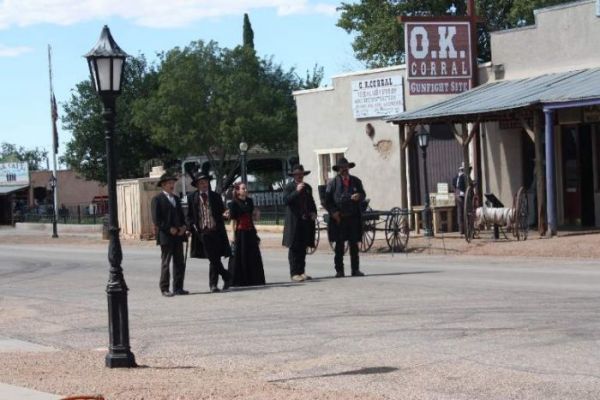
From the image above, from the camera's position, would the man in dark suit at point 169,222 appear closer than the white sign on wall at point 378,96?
Yes

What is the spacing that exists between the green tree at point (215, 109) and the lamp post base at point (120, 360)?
39442mm

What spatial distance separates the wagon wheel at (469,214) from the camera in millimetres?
23922

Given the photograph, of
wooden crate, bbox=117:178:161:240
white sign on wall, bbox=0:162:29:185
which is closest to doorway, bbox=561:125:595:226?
wooden crate, bbox=117:178:161:240

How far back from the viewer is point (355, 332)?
11.6 meters

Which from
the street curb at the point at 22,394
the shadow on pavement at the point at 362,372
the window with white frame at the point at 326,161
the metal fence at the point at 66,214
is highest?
the window with white frame at the point at 326,161

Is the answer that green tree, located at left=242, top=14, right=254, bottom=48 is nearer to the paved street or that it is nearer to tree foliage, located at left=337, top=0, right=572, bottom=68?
tree foliage, located at left=337, top=0, right=572, bottom=68

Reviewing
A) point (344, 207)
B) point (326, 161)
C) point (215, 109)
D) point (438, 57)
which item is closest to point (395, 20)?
point (215, 109)

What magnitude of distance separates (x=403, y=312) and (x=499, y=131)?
1601cm

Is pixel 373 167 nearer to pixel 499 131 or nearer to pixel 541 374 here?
pixel 499 131

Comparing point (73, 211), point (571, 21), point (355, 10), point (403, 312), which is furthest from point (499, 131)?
point (73, 211)

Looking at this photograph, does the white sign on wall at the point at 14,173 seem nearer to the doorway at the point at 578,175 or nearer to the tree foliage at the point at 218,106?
the tree foliage at the point at 218,106

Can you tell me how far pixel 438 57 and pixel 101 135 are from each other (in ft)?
114

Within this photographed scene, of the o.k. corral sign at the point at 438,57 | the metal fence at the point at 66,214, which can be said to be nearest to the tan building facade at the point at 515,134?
the o.k. corral sign at the point at 438,57

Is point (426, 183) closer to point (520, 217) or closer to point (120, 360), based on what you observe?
point (520, 217)
